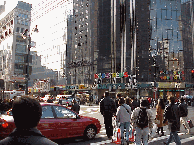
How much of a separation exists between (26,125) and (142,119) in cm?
489

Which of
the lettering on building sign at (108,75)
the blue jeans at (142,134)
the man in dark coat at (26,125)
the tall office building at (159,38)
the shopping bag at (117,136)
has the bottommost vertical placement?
the shopping bag at (117,136)

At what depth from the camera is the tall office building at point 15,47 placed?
2881 inches

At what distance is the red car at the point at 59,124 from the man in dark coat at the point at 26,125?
20.2 feet

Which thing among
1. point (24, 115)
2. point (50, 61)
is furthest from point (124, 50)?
point (24, 115)

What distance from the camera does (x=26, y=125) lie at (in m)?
1.82

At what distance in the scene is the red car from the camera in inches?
304

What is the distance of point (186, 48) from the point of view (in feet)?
179

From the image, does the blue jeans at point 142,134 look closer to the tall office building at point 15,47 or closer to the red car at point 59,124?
the red car at point 59,124

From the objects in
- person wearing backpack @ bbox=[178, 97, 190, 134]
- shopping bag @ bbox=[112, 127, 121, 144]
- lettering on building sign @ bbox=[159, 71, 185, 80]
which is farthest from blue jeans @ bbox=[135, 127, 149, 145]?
lettering on building sign @ bbox=[159, 71, 185, 80]

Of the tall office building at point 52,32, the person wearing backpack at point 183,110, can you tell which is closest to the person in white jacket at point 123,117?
the person wearing backpack at point 183,110

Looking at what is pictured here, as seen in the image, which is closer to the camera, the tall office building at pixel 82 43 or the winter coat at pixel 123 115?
the winter coat at pixel 123 115

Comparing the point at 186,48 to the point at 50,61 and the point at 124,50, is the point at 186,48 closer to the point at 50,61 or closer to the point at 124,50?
the point at 124,50

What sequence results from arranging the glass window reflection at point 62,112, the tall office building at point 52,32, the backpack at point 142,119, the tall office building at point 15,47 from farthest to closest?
the tall office building at point 15,47
the tall office building at point 52,32
the glass window reflection at point 62,112
the backpack at point 142,119

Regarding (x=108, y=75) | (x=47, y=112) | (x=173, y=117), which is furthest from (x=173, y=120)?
(x=108, y=75)
